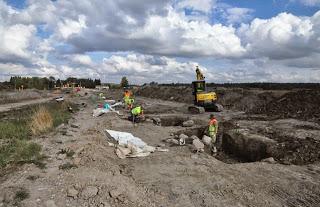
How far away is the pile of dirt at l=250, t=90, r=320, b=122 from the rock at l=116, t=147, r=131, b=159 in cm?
1343

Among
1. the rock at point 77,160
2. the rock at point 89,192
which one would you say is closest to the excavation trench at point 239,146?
the rock at point 77,160

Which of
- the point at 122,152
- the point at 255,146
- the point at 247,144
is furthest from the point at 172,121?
the point at 122,152

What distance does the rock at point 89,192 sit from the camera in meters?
7.71

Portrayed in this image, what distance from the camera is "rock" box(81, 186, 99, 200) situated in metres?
7.71

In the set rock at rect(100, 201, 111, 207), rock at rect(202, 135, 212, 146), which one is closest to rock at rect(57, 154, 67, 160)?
rock at rect(100, 201, 111, 207)

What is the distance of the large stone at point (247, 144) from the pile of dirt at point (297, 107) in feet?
23.6

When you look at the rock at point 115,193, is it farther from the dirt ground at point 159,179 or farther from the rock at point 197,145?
the rock at point 197,145

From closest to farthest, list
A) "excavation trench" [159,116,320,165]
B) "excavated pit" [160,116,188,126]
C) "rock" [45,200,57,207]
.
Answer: "rock" [45,200,57,207]
"excavation trench" [159,116,320,165]
"excavated pit" [160,116,188,126]

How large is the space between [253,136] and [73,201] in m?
9.69

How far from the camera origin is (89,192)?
7.83 metres

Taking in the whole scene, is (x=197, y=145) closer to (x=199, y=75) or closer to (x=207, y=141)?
(x=207, y=141)

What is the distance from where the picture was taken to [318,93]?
87.8 ft

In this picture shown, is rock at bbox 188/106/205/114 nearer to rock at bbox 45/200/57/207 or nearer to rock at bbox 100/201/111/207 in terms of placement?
rock at bbox 100/201/111/207

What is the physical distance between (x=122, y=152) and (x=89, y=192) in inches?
153
